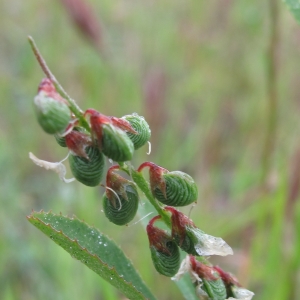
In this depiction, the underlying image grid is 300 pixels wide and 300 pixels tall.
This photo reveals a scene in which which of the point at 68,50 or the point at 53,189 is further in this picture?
the point at 68,50

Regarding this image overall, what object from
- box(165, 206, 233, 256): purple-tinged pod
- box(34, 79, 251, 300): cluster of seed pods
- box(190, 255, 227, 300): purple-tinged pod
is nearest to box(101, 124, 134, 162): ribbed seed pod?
box(34, 79, 251, 300): cluster of seed pods

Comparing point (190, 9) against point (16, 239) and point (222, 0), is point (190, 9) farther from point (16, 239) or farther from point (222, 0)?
point (16, 239)

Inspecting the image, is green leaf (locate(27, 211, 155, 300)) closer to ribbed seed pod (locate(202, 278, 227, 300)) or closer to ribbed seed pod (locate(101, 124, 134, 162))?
ribbed seed pod (locate(202, 278, 227, 300))

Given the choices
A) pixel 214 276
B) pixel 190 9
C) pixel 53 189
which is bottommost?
pixel 214 276

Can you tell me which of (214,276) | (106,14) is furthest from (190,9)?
(214,276)

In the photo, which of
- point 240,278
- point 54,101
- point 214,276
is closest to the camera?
point 54,101

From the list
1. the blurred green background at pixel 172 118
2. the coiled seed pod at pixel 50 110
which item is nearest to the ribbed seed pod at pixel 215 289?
the coiled seed pod at pixel 50 110

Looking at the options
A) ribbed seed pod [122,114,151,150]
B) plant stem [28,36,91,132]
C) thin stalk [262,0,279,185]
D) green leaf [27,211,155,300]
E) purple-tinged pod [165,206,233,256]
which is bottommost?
green leaf [27,211,155,300]

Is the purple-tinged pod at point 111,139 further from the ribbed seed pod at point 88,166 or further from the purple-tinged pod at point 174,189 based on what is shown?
the purple-tinged pod at point 174,189
